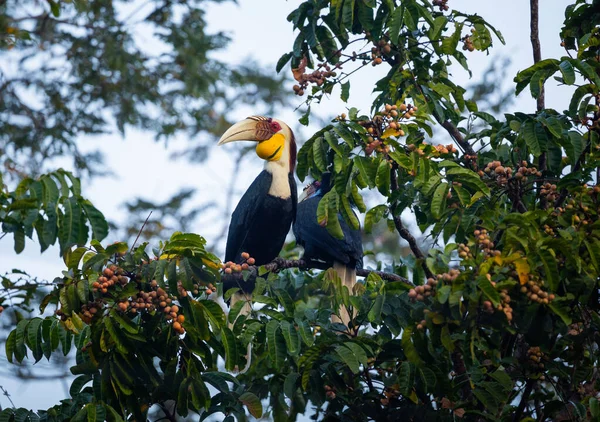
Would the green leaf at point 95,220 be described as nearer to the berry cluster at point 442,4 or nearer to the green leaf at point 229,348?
the green leaf at point 229,348

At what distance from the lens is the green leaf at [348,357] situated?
2332mm

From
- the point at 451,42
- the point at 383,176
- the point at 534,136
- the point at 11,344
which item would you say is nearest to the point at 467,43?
the point at 451,42

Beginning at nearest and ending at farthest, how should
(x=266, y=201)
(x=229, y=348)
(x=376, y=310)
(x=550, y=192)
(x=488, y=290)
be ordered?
1. (x=488, y=290)
2. (x=229, y=348)
3. (x=376, y=310)
4. (x=550, y=192)
5. (x=266, y=201)

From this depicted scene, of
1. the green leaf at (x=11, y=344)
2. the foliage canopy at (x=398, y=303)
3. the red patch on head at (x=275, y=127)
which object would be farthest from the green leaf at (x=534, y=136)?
the red patch on head at (x=275, y=127)

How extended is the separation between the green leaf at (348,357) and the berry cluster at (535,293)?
52cm

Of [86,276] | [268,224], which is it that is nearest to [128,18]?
[268,224]

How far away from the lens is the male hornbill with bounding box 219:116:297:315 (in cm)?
421

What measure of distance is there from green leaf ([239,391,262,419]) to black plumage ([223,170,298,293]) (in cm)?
160

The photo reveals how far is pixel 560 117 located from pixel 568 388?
2.89ft

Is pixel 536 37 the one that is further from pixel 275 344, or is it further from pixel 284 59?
pixel 275 344

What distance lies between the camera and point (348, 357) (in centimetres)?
237

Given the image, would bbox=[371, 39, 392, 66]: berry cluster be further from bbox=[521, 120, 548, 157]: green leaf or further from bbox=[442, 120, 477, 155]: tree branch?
bbox=[521, 120, 548, 157]: green leaf

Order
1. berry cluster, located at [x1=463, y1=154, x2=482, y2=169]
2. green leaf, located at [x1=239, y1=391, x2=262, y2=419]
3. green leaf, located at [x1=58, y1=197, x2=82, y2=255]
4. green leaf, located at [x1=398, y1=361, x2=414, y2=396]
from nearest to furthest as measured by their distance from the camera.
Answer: green leaf, located at [x1=398, y1=361, x2=414, y2=396], green leaf, located at [x1=239, y1=391, x2=262, y2=419], green leaf, located at [x1=58, y1=197, x2=82, y2=255], berry cluster, located at [x1=463, y1=154, x2=482, y2=169]

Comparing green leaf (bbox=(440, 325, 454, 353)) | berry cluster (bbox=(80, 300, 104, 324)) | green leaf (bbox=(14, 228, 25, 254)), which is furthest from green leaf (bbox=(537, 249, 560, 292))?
green leaf (bbox=(14, 228, 25, 254))
